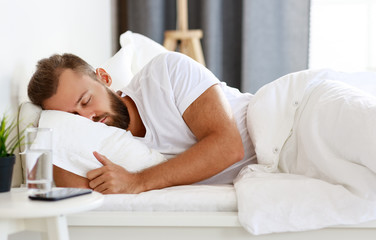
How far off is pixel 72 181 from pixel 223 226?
476 mm

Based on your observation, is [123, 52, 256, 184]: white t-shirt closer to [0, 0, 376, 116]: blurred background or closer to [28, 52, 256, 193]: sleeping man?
[28, 52, 256, 193]: sleeping man

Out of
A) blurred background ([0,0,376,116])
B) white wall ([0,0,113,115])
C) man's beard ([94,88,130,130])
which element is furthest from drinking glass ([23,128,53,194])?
blurred background ([0,0,376,116])

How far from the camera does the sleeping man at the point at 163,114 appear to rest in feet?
4.91

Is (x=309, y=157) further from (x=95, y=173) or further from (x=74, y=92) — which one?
(x=74, y=92)

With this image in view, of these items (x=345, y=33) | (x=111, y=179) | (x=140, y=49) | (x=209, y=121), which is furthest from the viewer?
(x=345, y=33)

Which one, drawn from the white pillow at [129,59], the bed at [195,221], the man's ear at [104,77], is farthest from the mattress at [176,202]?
the white pillow at [129,59]

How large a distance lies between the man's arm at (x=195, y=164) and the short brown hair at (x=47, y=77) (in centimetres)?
29

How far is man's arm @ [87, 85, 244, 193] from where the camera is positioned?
4.80 feet

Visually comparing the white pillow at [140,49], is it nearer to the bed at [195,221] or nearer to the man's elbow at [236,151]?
the man's elbow at [236,151]

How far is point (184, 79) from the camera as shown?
1633 millimetres

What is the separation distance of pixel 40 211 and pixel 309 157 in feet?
2.57

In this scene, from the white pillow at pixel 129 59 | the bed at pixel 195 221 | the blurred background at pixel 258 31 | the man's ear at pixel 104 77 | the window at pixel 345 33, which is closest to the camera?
the bed at pixel 195 221

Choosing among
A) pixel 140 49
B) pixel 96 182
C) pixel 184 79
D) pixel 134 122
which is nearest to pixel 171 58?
pixel 184 79

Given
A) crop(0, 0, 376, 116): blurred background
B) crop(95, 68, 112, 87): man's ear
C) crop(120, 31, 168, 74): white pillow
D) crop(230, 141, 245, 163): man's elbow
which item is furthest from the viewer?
crop(0, 0, 376, 116): blurred background
